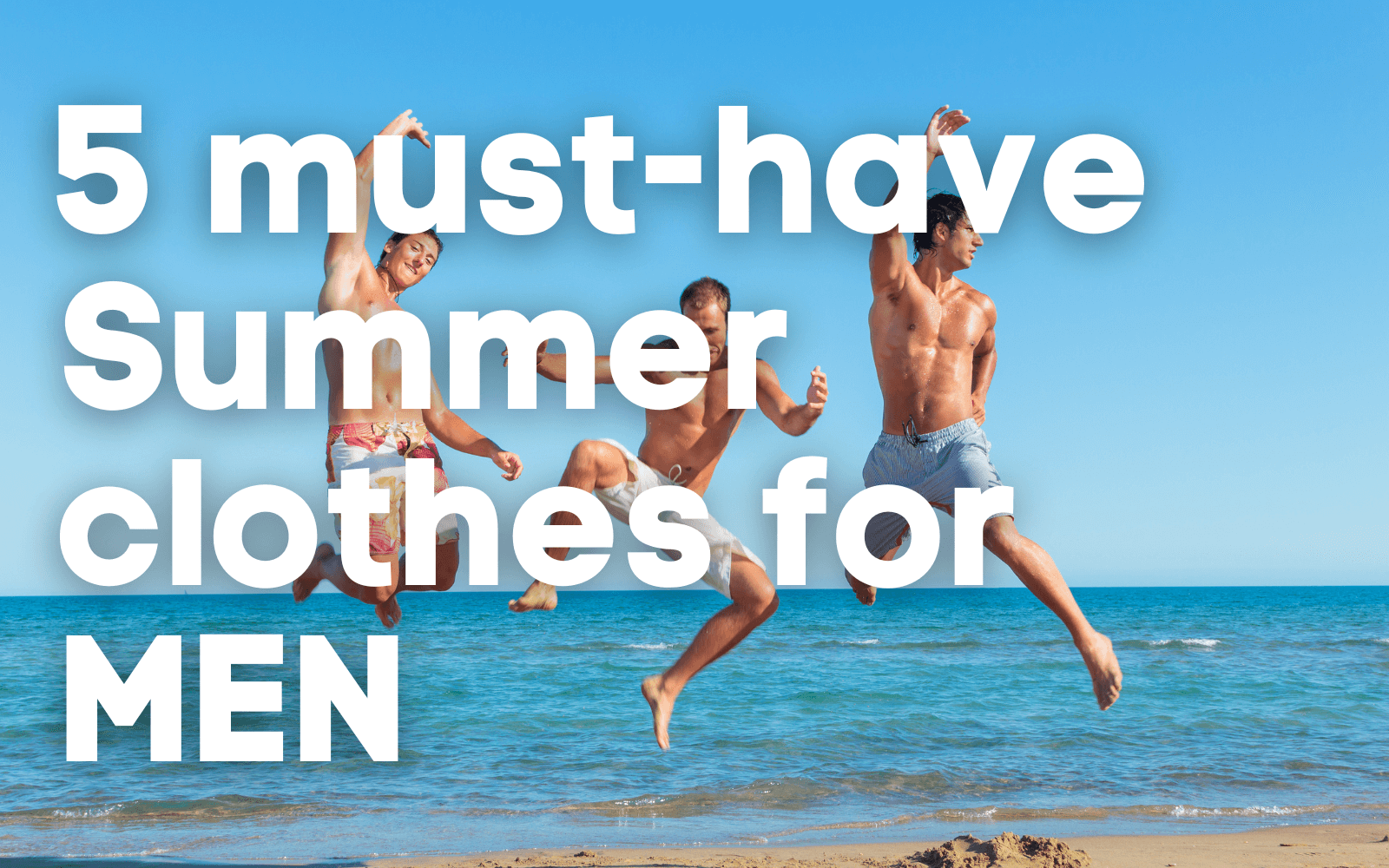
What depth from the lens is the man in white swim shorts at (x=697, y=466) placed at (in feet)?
17.4

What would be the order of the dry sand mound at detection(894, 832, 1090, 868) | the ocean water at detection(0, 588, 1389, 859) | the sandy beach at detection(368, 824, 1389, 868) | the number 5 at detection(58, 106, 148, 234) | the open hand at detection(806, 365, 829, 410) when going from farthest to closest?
the ocean water at detection(0, 588, 1389, 859), the sandy beach at detection(368, 824, 1389, 868), the dry sand mound at detection(894, 832, 1090, 868), the number 5 at detection(58, 106, 148, 234), the open hand at detection(806, 365, 829, 410)

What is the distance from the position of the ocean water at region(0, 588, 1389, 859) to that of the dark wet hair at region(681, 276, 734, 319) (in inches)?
290

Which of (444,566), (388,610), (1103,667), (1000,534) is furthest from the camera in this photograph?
(388,610)

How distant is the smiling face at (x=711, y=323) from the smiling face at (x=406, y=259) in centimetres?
143

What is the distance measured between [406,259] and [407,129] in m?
0.65

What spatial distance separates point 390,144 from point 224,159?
126cm

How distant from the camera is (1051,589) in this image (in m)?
5.15

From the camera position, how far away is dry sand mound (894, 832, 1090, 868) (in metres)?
9.23

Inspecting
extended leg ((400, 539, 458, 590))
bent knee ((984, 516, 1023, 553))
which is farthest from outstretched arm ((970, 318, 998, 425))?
extended leg ((400, 539, 458, 590))

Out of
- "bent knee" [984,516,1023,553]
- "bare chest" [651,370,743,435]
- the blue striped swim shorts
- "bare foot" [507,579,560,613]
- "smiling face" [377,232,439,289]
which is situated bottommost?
"bare foot" [507,579,560,613]

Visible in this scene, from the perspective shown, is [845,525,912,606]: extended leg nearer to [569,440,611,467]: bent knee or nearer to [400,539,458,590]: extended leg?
[569,440,611,467]: bent knee

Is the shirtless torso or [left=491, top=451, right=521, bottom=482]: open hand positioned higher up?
the shirtless torso

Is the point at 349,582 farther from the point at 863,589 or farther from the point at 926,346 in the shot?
the point at 926,346

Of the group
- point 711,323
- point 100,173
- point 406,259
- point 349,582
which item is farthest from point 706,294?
point 100,173
